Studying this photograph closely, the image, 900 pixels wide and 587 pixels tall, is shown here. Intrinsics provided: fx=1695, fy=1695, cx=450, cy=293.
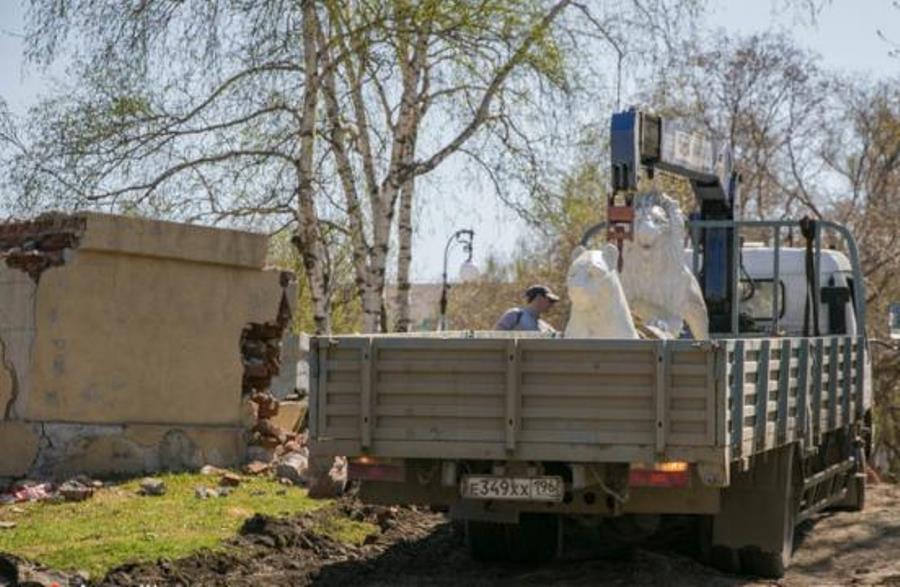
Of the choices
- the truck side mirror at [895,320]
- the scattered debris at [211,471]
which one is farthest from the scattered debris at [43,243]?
the truck side mirror at [895,320]

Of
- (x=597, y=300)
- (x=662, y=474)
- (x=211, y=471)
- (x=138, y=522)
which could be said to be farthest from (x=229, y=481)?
(x=662, y=474)

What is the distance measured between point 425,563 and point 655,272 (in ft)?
8.45

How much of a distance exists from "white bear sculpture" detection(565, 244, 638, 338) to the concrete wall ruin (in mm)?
5111

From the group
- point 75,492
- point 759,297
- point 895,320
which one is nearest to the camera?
point 75,492

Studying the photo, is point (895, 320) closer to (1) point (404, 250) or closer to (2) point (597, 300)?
(2) point (597, 300)

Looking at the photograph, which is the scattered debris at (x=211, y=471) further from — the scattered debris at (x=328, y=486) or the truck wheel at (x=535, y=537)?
the truck wheel at (x=535, y=537)

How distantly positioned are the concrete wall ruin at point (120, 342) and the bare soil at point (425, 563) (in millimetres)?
2341

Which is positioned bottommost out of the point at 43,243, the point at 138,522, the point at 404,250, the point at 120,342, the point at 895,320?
the point at 138,522

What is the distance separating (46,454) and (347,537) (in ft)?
10.1

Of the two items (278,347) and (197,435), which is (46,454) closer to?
(197,435)

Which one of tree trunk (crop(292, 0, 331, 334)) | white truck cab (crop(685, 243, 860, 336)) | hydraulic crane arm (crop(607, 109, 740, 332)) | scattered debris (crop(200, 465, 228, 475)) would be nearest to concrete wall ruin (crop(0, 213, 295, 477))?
scattered debris (crop(200, 465, 228, 475))

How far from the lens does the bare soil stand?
1015 cm

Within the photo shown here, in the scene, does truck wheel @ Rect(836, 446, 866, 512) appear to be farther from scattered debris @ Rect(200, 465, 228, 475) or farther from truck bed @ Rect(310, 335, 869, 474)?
scattered debris @ Rect(200, 465, 228, 475)

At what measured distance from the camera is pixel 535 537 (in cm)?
1085
